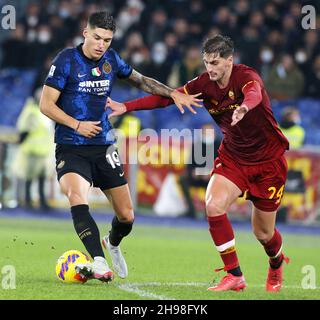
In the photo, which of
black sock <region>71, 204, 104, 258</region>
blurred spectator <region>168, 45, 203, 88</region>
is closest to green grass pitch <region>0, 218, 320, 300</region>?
black sock <region>71, 204, 104, 258</region>

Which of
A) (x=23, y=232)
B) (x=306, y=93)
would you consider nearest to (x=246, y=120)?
(x=23, y=232)

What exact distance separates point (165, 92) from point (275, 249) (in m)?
1.87

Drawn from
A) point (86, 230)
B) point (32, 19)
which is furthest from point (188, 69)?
point (86, 230)

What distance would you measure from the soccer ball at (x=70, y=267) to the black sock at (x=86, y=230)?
11.3 inches

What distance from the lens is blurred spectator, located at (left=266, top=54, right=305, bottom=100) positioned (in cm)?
2030

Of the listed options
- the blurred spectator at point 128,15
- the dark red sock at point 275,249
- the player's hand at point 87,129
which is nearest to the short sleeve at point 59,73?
the player's hand at point 87,129

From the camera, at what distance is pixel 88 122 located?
901 centimetres

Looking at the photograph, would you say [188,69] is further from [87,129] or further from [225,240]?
[225,240]

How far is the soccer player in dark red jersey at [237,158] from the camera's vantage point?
347 inches

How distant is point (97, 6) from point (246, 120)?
14549mm

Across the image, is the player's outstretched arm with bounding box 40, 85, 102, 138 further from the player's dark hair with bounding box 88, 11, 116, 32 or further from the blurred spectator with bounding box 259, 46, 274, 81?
the blurred spectator with bounding box 259, 46, 274, 81

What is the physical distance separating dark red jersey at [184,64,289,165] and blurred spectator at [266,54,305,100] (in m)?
11.2

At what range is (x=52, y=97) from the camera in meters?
8.96
